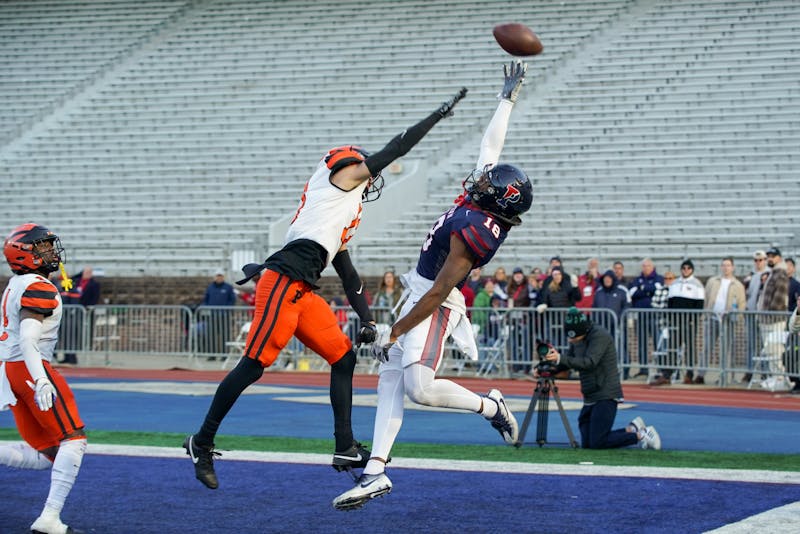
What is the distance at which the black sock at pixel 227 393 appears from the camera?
679 cm

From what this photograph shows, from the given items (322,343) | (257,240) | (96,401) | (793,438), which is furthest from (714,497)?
(257,240)

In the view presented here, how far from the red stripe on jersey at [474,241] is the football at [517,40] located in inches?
59.1

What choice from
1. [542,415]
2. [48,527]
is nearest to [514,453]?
[542,415]

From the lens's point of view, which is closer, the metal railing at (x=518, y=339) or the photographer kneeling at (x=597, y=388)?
the photographer kneeling at (x=597, y=388)

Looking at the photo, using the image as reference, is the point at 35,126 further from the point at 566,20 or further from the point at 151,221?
the point at 566,20

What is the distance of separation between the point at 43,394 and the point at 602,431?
18.1 ft

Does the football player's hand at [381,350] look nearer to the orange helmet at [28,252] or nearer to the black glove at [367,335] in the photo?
the black glove at [367,335]

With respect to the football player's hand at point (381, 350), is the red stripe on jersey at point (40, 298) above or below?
above

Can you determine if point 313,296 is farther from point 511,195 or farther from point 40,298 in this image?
point 40,298

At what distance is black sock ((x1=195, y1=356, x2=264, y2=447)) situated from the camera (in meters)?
6.79

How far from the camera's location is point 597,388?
10.7 m

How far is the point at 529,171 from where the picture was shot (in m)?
25.0

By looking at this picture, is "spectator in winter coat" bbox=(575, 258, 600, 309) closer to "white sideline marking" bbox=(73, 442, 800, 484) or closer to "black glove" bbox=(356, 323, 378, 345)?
"white sideline marking" bbox=(73, 442, 800, 484)

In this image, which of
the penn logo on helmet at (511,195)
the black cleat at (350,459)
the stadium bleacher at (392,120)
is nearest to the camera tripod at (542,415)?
the black cleat at (350,459)
